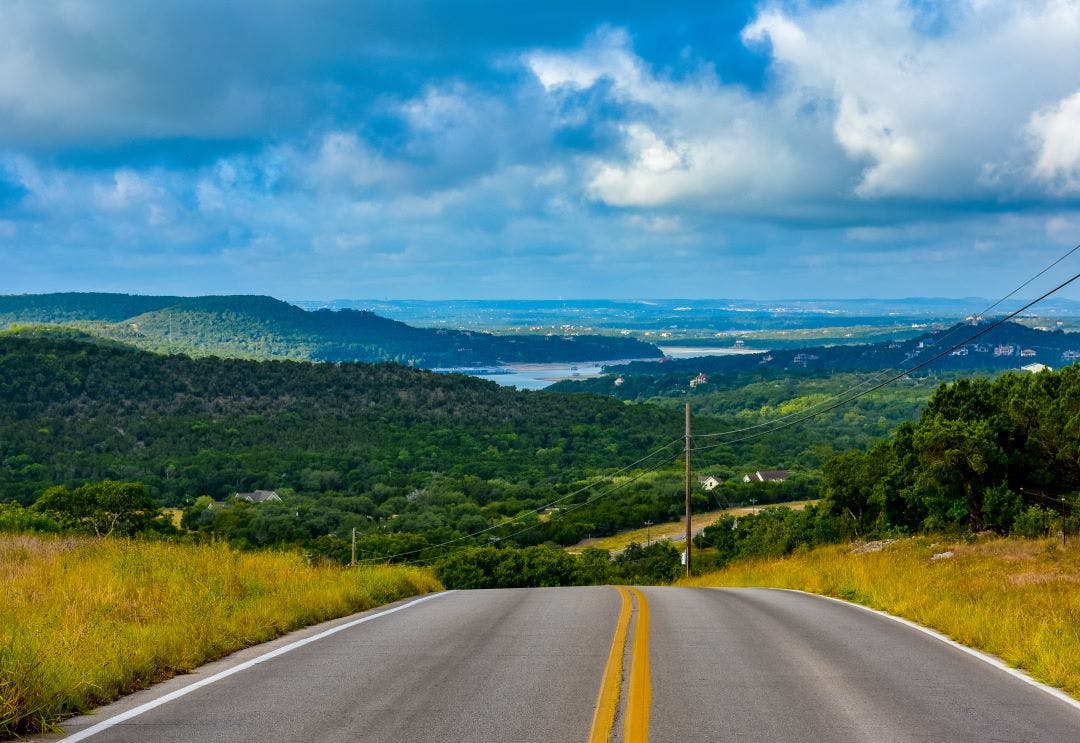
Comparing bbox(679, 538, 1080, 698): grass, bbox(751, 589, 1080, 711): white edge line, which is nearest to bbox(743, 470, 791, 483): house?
bbox(679, 538, 1080, 698): grass

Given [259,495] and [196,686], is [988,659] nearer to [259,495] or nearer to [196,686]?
[196,686]

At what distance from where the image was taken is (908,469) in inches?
1451

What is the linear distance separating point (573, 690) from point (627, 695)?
47 cm

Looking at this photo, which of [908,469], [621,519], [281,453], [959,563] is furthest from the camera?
[281,453]

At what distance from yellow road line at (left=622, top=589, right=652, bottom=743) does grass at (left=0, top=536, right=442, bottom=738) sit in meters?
3.94

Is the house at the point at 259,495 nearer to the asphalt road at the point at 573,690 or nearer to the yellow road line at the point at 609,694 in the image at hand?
the asphalt road at the point at 573,690

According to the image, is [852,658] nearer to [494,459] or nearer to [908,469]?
[908,469]

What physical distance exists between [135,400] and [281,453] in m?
26.1

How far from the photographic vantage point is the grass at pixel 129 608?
7.11 metres

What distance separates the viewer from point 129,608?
10.6 metres

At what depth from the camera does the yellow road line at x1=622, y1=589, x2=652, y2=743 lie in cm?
655

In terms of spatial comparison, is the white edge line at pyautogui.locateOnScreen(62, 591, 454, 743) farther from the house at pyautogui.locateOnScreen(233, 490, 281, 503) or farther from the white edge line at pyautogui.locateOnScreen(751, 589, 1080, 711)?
the house at pyautogui.locateOnScreen(233, 490, 281, 503)

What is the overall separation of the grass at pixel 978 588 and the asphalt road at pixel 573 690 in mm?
511

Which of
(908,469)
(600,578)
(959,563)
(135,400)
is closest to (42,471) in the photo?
(135,400)
